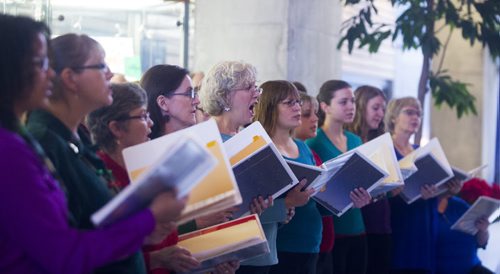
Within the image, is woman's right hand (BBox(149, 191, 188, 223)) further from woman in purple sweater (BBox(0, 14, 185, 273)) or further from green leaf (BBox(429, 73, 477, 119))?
green leaf (BBox(429, 73, 477, 119))

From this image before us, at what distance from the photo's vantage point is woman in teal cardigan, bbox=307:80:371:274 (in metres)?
5.43

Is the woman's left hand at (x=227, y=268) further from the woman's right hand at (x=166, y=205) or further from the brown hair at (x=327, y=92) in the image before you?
the brown hair at (x=327, y=92)

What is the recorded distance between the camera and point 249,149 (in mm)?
3797

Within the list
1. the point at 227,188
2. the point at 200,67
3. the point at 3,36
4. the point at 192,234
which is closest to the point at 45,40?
the point at 3,36

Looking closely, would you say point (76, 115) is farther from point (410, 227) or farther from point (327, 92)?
point (410, 227)

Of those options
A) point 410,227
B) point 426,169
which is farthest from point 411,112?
point 410,227

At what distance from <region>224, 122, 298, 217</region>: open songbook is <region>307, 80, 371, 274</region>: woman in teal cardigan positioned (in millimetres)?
1280

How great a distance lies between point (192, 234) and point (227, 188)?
0.81m

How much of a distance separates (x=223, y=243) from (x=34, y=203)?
1316 millimetres

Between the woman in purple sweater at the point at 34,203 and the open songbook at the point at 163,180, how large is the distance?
0.03 m

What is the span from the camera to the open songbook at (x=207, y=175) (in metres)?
2.56

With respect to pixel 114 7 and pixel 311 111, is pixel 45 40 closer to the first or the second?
pixel 311 111

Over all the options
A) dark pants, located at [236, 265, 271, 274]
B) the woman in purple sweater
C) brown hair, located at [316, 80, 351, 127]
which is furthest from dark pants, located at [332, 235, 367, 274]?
the woman in purple sweater

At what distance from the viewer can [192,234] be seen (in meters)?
3.38
